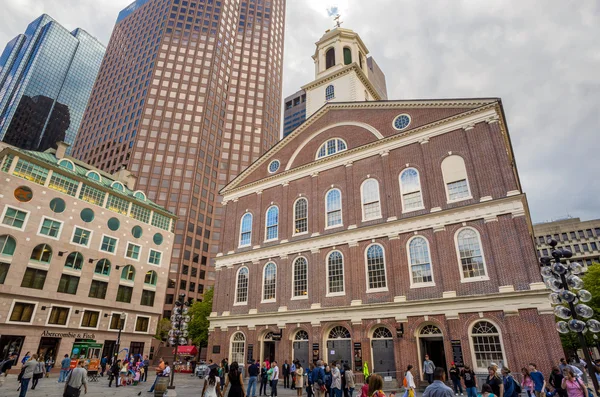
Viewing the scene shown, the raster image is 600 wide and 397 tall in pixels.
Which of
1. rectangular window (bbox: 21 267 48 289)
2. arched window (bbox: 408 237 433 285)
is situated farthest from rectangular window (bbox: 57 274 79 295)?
arched window (bbox: 408 237 433 285)

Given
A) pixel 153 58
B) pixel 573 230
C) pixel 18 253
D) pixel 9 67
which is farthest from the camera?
pixel 9 67

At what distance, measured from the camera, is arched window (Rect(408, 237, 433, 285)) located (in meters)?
22.6

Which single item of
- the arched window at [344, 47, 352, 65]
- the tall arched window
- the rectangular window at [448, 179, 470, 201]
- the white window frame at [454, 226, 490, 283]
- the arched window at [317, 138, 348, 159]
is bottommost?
the white window frame at [454, 226, 490, 283]

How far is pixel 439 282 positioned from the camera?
71.6 feet

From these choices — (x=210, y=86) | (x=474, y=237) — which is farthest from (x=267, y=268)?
(x=210, y=86)

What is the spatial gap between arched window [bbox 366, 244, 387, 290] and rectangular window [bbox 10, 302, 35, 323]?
1265 inches

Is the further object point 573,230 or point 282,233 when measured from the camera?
point 573,230

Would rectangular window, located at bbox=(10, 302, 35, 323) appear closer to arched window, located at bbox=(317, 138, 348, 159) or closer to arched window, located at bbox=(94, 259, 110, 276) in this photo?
arched window, located at bbox=(94, 259, 110, 276)

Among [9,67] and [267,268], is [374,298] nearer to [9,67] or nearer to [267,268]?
[267,268]

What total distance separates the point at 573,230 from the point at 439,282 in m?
74.7

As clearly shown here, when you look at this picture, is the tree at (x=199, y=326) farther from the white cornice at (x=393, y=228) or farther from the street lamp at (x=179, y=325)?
the street lamp at (x=179, y=325)

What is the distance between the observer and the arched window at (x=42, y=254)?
35.0 m

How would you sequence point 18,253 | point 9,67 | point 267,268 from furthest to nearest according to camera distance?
point 9,67
point 18,253
point 267,268

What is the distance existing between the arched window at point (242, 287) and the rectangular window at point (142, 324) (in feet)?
63.4
